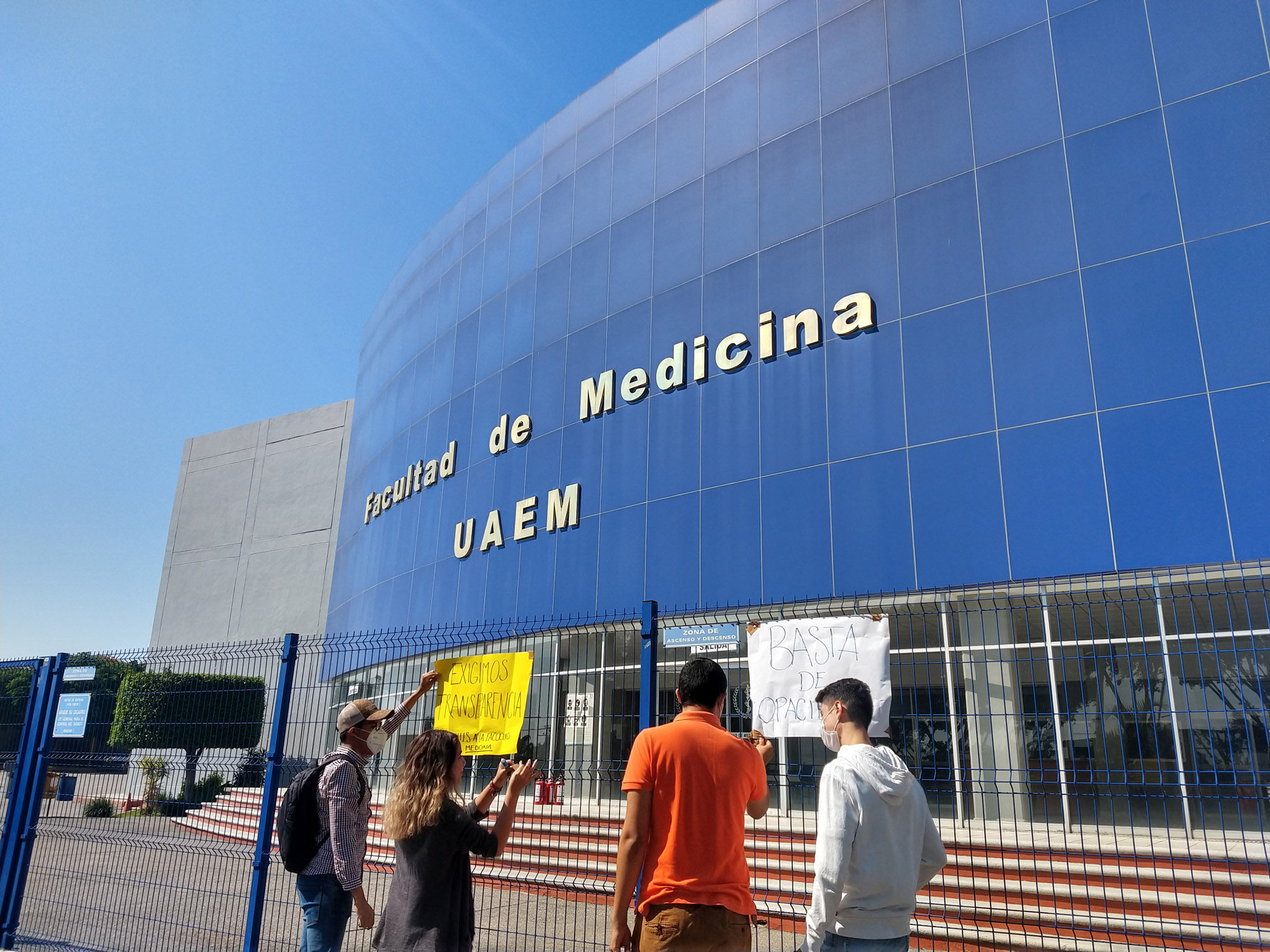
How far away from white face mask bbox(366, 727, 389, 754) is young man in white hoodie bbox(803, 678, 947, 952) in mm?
2763

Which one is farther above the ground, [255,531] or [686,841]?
[255,531]

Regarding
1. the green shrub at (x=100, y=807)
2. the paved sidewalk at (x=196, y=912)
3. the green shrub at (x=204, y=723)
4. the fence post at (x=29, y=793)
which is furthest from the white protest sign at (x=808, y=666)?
the green shrub at (x=100, y=807)

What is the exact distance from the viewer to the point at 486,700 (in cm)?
601

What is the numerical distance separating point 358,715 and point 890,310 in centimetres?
1176

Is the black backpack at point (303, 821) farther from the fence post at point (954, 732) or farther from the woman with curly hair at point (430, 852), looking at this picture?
the fence post at point (954, 732)

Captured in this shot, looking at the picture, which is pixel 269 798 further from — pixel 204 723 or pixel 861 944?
pixel 861 944

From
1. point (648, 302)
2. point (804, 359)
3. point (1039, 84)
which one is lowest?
point (804, 359)

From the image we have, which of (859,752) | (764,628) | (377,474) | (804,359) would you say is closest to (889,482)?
(804,359)

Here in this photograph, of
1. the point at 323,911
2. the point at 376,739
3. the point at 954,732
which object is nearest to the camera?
the point at 323,911

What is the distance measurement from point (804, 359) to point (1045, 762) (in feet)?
24.0

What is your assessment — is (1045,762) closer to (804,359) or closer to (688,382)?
(804,359)

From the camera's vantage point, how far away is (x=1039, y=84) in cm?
1371

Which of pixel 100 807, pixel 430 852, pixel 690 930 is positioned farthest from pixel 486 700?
pixel 100 807

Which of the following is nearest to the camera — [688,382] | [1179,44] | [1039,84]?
[1179,44]
